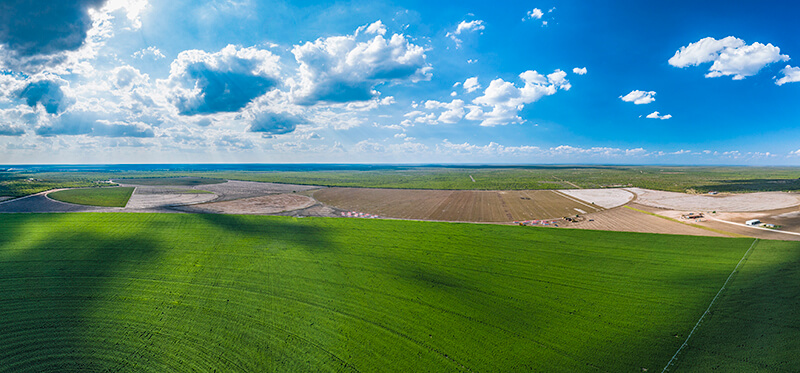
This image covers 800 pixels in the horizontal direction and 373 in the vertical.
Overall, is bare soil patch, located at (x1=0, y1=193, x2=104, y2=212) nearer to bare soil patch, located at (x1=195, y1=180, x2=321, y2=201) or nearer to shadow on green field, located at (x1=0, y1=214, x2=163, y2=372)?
shadow on green field, located at (x1=0, y1=214, x2=163, y2=372)

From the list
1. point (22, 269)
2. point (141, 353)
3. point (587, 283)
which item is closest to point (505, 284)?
point (587, 283)

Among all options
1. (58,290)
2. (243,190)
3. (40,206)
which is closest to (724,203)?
(58,290)

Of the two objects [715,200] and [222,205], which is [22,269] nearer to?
[222,205]

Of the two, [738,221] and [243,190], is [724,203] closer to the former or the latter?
[738,221]

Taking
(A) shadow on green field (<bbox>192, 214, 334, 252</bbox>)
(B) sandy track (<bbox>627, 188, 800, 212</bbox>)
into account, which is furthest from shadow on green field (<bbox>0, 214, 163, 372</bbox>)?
(B) sandy track (<bbox>627, 188, 800, 212</bbox>)

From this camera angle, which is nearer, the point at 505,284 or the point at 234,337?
the point at 234,337
